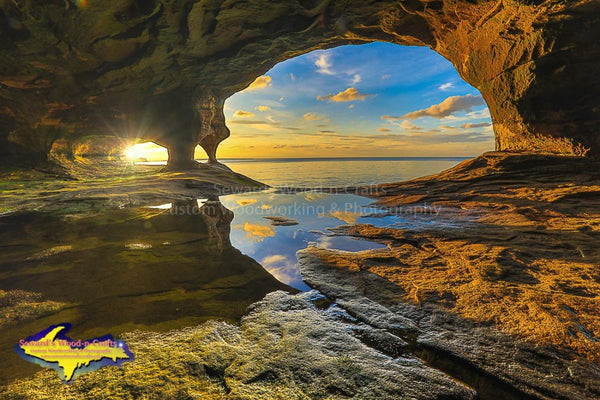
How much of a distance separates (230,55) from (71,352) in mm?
18527

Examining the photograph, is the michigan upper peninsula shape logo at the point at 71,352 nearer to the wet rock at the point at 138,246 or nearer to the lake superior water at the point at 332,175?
the wet rock at the point at 138,246

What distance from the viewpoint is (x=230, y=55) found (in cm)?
1655

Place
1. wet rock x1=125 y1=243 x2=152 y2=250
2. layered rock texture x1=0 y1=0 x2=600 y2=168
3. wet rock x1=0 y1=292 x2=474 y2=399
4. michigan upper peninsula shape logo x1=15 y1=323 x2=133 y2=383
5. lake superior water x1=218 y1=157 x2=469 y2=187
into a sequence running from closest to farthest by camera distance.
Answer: wet rock x1=0 y1=292 x2=474 y2=399 < michigan upper peninsula shape logo x1=15 y1=323 x2=133 y2=383 < wet rock x1=125 y1=243 x2=152 y2=250 < layered rock texture x1=0 y1=0 x2=600 y2=168 < lake superior water x1=218 y1=157 x2=469 y2=187

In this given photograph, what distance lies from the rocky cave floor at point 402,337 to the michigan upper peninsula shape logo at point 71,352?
93 mm

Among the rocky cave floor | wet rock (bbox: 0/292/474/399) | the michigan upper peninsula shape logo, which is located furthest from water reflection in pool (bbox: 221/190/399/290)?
the michigan upper peninsula shape logo

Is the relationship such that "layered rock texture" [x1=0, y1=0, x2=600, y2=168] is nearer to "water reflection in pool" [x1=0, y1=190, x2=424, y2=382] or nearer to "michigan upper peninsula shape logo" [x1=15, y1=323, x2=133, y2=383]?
"water reflection in pool" [x1=0, y1=190, x2=424, y2=382]

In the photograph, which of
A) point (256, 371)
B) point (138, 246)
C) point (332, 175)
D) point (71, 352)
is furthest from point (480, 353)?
point (332, 175)

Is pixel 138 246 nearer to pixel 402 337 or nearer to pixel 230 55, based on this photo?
pixel 402 337

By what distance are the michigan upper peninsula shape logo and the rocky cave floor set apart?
9 cm

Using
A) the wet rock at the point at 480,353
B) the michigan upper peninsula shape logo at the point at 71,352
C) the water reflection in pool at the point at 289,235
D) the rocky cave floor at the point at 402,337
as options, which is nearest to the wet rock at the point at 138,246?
the water reflection in pool at the point at 289,235

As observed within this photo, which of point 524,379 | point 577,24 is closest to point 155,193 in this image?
point 524,379

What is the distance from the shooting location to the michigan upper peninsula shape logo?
1866 mm

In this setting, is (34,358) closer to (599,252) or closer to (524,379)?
(524,379)

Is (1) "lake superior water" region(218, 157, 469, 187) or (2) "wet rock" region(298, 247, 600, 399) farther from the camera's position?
(1) "lake superior water" region(218, 157, 469, 187)
